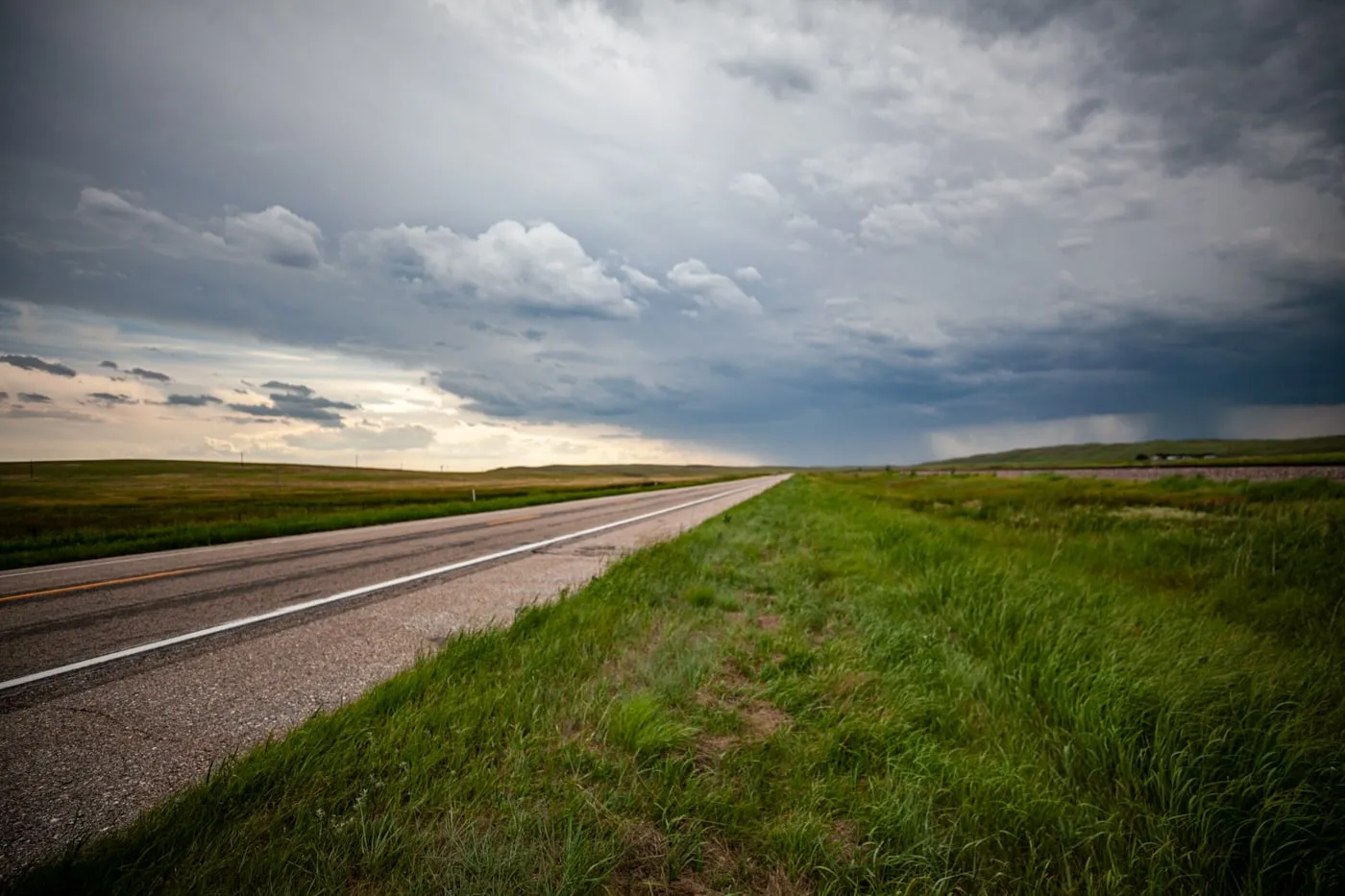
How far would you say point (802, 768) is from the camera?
9.29 ft

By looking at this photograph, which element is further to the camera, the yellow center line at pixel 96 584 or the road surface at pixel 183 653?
the yellow center line at pixel 96 584

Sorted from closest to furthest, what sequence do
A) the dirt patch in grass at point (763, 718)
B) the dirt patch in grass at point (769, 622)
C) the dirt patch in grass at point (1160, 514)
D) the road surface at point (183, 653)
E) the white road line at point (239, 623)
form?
the road surface at point (183, 653) < the dirt patch in grass at point (763, 718) < the white road line at point (239, 623) < the dirt patch in grass at point (769, 622) < the dirt patch in grass at point (1160, 514)

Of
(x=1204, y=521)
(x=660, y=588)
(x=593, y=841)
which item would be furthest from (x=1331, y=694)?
(x=1204, y=521)

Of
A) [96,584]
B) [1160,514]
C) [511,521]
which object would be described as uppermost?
[96,584]

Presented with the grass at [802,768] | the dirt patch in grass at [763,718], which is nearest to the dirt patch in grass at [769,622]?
the grass at [802,768]

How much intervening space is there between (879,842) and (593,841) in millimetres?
1239

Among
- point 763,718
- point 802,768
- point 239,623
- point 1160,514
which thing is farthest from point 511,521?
point 1160,514

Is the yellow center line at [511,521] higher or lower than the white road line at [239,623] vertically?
lower

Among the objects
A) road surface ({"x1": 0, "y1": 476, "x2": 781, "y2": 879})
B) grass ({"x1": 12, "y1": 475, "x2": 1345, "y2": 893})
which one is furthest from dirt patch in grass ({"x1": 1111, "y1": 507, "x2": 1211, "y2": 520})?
road surface ({"x1": 0, "y1": 476, "x2": 781, "y2": 879})

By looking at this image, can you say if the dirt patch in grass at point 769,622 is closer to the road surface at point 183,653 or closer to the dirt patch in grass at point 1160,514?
the road surface at point 183,653

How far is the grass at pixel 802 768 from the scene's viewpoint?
6.96 ft

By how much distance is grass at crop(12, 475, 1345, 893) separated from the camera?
212 cm

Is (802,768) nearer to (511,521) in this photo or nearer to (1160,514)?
(511,521)

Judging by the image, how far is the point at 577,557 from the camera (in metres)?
10.2
